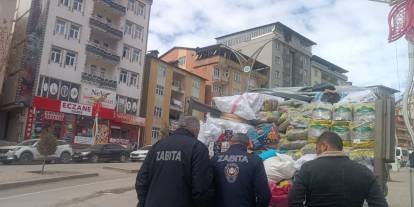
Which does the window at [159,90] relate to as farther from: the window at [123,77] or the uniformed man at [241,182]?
the uniformed man at [241,182]

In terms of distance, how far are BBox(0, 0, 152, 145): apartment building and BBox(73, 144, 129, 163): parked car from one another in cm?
664

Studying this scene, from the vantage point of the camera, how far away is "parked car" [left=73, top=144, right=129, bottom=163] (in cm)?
3056

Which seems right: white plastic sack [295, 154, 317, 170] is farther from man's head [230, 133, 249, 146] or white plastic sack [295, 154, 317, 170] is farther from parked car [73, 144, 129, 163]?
parked car [73, 144, 129, 163]

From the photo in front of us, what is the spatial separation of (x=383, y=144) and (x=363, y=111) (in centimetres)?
94

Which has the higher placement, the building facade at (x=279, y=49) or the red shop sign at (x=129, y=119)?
the building facade at (x=279, y=49)

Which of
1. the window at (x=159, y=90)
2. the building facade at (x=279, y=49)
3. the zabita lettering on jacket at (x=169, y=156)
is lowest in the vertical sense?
the zabita lettering on jacket at (x=169, y=156)

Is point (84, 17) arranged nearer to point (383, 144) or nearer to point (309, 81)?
point (383, 144)

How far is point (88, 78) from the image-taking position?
133 feet

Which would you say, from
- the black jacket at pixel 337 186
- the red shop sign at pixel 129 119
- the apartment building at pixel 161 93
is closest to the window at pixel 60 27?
the red shop sign at pixel 129 119

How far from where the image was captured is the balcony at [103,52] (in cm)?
4078

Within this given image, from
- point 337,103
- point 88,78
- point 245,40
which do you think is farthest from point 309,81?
point 337,103

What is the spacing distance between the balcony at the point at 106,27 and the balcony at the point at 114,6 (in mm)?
1534

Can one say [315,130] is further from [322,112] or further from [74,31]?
[74,31]

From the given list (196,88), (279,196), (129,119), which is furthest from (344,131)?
(196,88)
